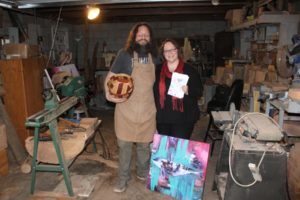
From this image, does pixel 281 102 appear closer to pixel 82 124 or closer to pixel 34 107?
pixel 82 124

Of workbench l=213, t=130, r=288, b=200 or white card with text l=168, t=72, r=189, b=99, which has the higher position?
white card with text l=168, t=72, r=189, b=99

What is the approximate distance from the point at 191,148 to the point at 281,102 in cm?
79

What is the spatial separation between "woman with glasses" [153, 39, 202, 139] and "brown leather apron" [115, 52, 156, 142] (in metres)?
0.06

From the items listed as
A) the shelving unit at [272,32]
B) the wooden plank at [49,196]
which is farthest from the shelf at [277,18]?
the wooden plank at [49,196]

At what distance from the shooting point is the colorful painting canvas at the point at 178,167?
2.16m

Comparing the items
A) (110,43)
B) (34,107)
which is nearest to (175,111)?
(34,107)

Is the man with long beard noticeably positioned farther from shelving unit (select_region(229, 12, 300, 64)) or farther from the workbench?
shelving unit (select_region(229, 12, 300, 64))

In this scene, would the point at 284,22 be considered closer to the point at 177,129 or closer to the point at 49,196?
the point at 177,129

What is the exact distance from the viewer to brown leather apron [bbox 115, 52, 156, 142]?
2.25 m

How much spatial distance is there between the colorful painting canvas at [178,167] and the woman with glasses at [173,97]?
5.7 inches

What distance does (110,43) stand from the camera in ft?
23.1

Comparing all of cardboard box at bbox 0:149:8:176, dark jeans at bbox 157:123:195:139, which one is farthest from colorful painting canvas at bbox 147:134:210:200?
cardboard box at bbox 0:149:8:176

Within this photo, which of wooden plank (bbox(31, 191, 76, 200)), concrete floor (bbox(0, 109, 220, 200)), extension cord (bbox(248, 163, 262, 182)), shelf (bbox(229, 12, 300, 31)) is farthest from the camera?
shelf (bbox(229, 12, 300, 31))

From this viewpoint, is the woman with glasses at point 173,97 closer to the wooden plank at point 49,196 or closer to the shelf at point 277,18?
the wooden plank at point 49,196
